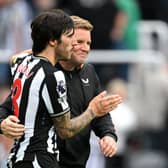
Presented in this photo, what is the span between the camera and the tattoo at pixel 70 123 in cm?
805

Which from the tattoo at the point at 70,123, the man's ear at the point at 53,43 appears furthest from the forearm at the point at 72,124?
the man's ear at the point at 53,43

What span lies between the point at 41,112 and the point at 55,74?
0.31 meters

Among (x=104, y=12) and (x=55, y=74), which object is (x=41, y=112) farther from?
(x=104, y=12)

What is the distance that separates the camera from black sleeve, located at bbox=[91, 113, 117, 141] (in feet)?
29.3

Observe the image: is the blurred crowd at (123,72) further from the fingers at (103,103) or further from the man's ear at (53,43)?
the man's ear at (53,43)

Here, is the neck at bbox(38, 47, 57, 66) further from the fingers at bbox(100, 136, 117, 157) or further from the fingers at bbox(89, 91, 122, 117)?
the fingers at bbox(100, 136, 117, 157)

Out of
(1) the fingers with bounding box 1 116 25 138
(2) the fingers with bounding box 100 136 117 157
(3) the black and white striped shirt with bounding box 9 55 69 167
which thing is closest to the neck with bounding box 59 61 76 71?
(2) the fingers with bounding box 100 136 117 157

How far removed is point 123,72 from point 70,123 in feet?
24.6

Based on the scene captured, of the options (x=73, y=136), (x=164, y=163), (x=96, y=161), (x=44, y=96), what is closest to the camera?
(x=44, y=96)

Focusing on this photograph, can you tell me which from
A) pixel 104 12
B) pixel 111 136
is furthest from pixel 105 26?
pixel 111 136

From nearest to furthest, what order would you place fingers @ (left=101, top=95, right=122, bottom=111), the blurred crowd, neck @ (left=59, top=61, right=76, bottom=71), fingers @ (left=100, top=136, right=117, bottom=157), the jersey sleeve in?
1. the jersey sleeve
2. fingers @ (left=101, top=95, right=122, bottom=111)
3. fingers @ (left=100, top=136, right=117, bottom=157)
4. neck @ (left=59, top=61, right=76, bottom=71)
5. the blurred crowd

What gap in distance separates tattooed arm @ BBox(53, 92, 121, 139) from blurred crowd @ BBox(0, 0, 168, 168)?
6.14m

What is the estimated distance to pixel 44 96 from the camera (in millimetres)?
7996

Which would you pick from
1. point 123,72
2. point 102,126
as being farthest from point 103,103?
point 123,72
